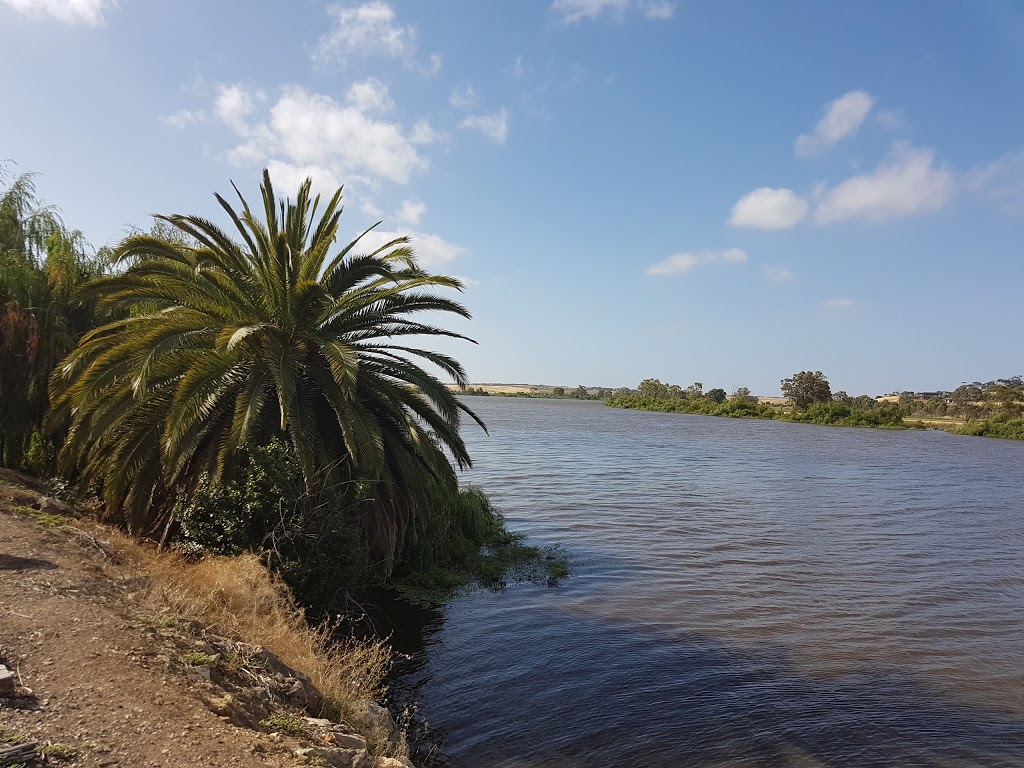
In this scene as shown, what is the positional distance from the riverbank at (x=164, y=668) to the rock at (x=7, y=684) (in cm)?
1

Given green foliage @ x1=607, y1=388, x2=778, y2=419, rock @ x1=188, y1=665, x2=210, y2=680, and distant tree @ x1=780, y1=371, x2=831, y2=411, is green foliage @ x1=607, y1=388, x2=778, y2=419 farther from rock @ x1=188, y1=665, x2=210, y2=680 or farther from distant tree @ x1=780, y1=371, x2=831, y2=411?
rock @ x1=188, y1=665, x2=210, y2=680

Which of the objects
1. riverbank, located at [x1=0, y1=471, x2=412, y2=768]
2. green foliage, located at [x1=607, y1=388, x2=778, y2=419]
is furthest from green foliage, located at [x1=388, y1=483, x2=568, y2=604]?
green foliage, located at [x1=607, y1=388, x2=778, y2=419]

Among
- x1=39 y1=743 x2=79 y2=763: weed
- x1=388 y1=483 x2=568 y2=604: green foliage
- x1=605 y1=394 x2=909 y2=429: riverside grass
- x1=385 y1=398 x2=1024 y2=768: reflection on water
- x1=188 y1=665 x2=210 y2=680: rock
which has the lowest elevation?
x1=385 y1=398 x2=1024 y2=768: reflection on water

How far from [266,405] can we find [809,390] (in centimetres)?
12260

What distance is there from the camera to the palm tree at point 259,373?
33.6ft

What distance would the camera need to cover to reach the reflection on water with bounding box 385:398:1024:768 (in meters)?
8.18

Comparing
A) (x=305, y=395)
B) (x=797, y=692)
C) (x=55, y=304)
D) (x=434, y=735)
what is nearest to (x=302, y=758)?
(x=434, y=735)

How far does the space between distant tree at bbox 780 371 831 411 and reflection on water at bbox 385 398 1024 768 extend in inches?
3940

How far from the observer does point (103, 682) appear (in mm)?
5145

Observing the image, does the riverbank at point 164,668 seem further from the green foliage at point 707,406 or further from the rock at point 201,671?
the green foliage at point 707,406

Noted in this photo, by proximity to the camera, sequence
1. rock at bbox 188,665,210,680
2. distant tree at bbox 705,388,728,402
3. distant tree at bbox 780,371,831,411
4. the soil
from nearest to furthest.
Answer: the soil < rock at bbox 188,665,210,680 < distant tree at bbox 780,371,831,411 < distant tree at bbox 705,388,728,402

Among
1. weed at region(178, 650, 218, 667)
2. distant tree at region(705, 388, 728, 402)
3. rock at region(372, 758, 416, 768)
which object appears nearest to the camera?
rock at region(372, 758, 416, 768)

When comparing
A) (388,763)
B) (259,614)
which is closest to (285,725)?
(388,763)

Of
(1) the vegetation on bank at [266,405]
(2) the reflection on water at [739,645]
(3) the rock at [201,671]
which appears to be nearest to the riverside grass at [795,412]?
(2) the reflection on water at [739,645]
